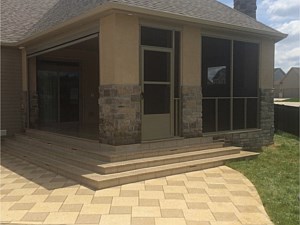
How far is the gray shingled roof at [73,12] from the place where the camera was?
754 centimetres

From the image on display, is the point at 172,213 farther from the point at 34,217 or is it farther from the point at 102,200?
the point at 34,217

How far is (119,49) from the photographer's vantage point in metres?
6.70

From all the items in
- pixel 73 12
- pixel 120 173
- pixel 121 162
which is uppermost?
pixel 73 12

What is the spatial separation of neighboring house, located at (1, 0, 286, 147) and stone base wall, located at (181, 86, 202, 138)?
1.0 inches

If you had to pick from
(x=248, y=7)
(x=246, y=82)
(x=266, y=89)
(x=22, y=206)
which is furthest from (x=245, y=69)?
(x=22, y=206)

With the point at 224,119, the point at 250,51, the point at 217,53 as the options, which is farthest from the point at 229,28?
the point at 224,119

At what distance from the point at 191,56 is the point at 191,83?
0.67m

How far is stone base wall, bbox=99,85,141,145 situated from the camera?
6.74 meters

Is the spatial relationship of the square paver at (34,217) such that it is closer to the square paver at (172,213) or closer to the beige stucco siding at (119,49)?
the square paver at (172,213)

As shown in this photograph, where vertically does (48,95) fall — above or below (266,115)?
above

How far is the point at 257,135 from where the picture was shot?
9719 mm

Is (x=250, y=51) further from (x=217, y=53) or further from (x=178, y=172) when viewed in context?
(x=178, y=172)

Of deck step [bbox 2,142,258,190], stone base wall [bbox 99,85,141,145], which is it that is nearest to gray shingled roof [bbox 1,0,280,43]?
stone base wall [bbox 99,85,141,145]

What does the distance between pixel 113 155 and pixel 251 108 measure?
5.20 metres
